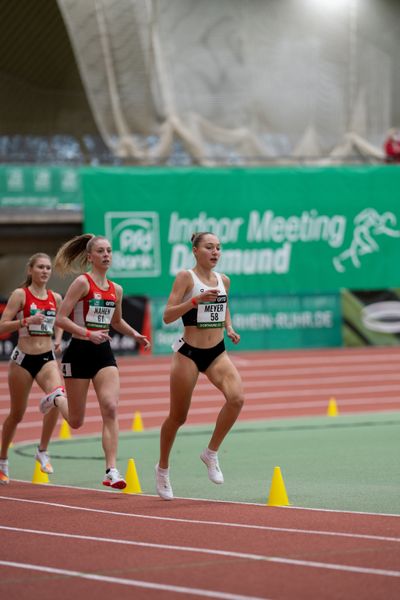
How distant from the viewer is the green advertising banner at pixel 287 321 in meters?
27.9

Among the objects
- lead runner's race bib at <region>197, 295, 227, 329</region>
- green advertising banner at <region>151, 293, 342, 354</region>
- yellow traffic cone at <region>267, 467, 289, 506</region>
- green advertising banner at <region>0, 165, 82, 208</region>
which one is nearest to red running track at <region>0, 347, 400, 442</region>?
green advertising banner at <region>151, 293, 342, 354</region>

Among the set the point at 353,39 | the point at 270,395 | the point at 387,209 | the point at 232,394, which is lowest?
the point at 270,395

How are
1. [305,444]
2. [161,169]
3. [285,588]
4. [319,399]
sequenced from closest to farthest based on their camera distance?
[285,588] → [305,444] → [319,399] → [161,169]

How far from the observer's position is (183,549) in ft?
23.0

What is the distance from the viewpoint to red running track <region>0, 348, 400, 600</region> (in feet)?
19.3

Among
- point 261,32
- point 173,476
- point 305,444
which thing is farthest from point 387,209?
point 173,476

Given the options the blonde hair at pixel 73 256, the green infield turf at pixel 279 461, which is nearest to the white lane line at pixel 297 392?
the green infield turf at pixel 279 461

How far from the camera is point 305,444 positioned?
531 inches

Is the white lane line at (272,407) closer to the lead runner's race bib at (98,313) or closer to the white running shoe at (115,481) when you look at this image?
the lead runner's race bib at (98,313)

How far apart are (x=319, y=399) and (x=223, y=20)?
17784mm

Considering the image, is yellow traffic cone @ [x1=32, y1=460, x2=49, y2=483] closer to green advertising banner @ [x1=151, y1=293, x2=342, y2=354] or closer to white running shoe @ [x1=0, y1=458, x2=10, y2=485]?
white running shoe @ [x1=0, y1=458, x2=10, y2=485]

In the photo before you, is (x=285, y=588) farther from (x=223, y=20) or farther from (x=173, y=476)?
(x=223, y=20)

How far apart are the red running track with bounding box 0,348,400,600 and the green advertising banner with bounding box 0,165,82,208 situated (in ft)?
53.0

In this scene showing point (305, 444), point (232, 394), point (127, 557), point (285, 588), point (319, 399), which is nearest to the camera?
point (285, 588)
